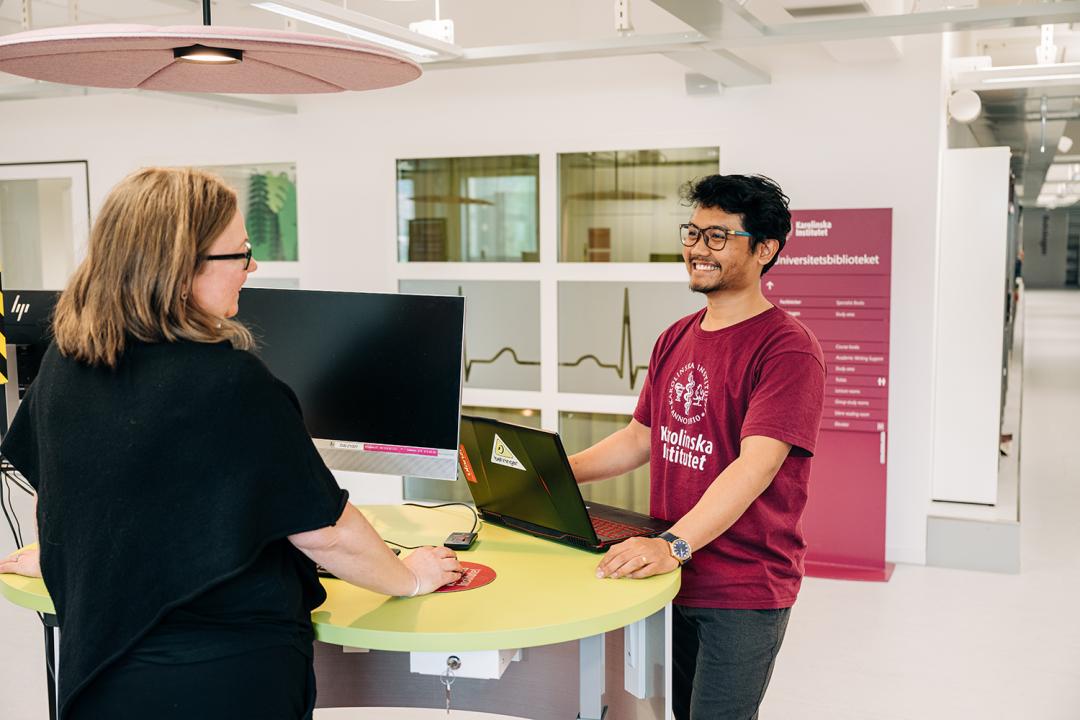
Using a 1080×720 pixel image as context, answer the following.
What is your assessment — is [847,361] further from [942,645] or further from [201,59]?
[201,59]

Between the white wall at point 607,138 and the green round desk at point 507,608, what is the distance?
3.57 meters

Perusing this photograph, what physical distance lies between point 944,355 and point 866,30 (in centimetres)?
240

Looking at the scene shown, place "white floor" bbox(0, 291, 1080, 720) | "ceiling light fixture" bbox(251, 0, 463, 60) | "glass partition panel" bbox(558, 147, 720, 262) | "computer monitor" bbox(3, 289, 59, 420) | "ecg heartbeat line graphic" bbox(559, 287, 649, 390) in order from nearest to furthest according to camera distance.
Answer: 1. "ceiling light fixture" bbox(251, 0, 463, 60)
2. "computer monitor" bbox(3, 289, 59, 420)
3. "white floor" bbox(0, 291, 1080, 720)
4. "glass partition panel" bbox(558, 147, 720, 262)
5. "ecg heartbeat line graphic" bbox(559, 287, 649, 390)

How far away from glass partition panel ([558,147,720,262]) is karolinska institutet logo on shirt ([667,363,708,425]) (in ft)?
11.2

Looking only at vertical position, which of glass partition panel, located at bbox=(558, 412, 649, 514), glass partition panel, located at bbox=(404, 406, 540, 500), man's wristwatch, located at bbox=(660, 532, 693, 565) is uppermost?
man's wristwatch, located at bbox=(660, 532, 693, 565)

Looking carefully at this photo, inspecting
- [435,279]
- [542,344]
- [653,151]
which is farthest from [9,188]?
[653,151]

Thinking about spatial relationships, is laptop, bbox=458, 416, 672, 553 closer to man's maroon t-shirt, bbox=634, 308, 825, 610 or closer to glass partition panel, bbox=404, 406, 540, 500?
man's maroon t-shirt, bbox=634, 308, 825, 610

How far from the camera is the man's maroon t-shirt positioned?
2244mm

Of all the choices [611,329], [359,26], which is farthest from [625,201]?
[359,26]

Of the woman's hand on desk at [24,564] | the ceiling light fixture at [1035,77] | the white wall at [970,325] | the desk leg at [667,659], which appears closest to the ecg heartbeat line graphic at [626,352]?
the white wall at [970,325]

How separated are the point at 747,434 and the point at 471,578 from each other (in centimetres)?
66

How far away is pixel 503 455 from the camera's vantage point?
2.40 metres

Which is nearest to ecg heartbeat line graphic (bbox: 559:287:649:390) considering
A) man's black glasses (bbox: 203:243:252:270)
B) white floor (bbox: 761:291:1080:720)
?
white floor (bbox: 761:291:1080:720)

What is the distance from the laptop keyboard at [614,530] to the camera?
2391mm
